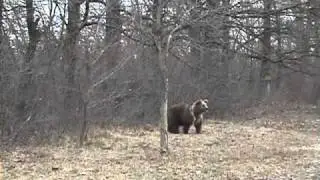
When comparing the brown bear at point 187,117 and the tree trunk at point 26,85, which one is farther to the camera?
the brown bear at point 187,117

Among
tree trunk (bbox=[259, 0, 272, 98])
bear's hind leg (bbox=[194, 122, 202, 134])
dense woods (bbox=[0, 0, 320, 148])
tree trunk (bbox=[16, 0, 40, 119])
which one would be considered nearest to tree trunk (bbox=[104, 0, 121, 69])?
dense woods (bbox=[0, 0, 320, 148])

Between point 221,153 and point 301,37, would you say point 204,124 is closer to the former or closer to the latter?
point 301,37

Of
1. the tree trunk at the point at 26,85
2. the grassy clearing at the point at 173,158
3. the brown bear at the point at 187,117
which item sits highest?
the tree trunk at the point at 26,85

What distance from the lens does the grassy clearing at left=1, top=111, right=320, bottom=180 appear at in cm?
1134

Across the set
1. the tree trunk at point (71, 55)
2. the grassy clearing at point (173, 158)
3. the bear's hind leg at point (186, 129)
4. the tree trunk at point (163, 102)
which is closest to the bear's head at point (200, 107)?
the bear's hind leg at point (186, 129)

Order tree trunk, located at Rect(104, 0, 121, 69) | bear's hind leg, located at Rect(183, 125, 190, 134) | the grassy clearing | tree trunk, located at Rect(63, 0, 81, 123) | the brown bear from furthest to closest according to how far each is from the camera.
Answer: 1. bear's hind leg, located at Rect(183, 125, 190, 134)
2. the brown bear
3. tree trunk, located at Rect(63, 0, 81, 123)
4. tree trunk, located at Rect(104, 0, 121, 69)
5. the grassy clearing

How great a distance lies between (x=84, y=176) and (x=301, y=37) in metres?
15.9

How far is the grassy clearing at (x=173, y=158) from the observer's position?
11336mm

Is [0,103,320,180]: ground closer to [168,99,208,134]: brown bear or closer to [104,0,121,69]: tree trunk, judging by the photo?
[168,99,208,134]: brown bear

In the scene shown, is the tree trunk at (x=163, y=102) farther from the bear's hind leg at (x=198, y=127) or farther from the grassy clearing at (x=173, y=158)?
the bear's hind leg at (x=198, y=127)

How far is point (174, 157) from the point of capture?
43.1 feet

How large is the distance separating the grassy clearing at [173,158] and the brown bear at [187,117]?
76cm

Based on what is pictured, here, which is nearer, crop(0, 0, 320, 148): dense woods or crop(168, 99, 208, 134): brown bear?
crop(0, 0, 320, 148): dense woods

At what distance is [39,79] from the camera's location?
49.5ft
